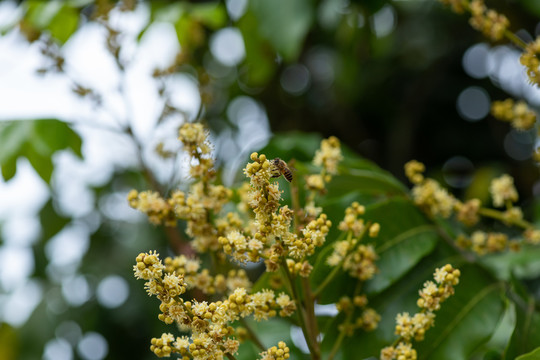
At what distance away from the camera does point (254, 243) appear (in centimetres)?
97

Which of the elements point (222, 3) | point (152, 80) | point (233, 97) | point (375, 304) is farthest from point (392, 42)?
point (375, 304)

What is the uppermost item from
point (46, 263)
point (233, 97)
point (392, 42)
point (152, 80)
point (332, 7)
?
point (332, 7)

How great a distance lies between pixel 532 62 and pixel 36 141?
1435 mm

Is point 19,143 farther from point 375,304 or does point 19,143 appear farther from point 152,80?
point 375,304

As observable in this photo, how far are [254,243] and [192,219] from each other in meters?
0.21

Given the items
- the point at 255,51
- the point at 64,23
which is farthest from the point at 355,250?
the point at 64,23

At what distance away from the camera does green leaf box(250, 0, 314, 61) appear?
194 centimetres

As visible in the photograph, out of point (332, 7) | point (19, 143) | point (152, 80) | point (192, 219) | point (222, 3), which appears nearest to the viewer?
point (192, 219)

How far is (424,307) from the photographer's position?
1074 millimetres

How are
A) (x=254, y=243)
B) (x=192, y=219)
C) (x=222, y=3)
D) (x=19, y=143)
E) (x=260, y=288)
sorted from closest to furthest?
(x=254, y=243) → (x=192, y=219) → (x=260, y=288) → (x=19, y=143) → (x=222, y=3)

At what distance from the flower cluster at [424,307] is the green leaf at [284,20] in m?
1.10

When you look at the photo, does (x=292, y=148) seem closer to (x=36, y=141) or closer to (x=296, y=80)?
(x=36, y=141)

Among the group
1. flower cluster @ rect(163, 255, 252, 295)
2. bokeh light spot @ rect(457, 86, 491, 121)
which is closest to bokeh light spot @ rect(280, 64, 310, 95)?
bokeh light spot @ rect(457, 86, 491, 121)

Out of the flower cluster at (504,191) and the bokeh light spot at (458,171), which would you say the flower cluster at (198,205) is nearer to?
the flower cluster at (504,191)
